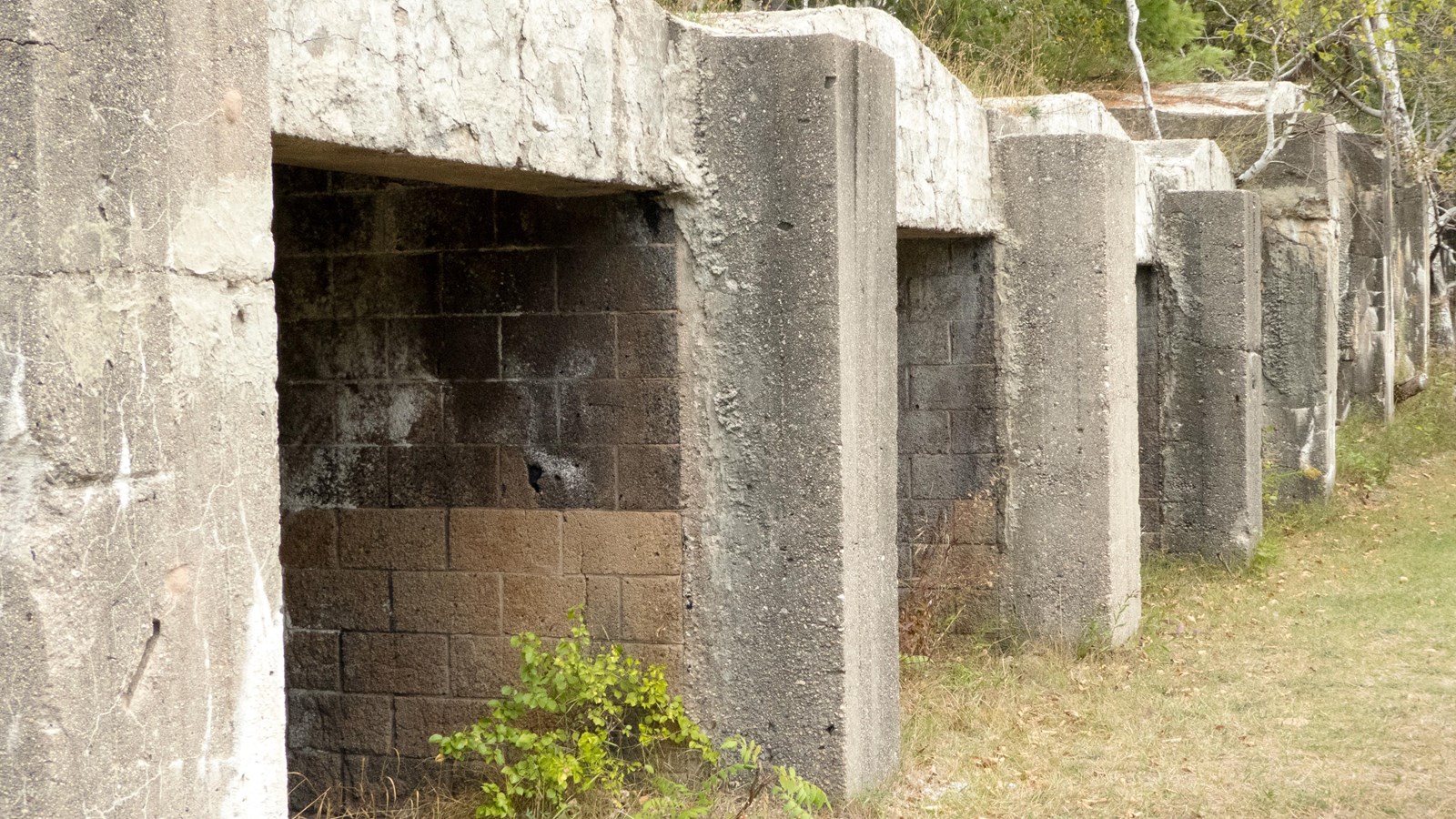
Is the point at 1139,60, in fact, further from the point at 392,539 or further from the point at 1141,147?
the point at 392,539

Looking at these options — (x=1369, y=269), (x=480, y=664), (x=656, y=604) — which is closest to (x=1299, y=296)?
(x=1369, y=269)

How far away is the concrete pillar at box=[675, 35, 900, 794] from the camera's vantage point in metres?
4.85

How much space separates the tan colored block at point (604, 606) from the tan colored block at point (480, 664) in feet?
0.91

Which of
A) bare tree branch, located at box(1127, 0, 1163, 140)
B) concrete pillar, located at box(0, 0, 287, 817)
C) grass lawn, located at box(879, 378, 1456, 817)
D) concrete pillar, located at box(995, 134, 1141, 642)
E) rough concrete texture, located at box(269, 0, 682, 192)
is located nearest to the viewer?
concrete pillar, located at box(0, 0, 287, 817)

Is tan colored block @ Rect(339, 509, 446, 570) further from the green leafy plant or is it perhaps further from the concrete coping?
the concrete coping

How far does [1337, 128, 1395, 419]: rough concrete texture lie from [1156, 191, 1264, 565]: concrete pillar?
5.89 metres

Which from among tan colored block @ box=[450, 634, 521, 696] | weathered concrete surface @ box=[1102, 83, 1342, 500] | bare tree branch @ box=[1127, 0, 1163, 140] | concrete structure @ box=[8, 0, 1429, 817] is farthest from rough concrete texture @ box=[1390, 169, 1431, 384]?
tan colored block @ box=[450, 634, 521, 696]

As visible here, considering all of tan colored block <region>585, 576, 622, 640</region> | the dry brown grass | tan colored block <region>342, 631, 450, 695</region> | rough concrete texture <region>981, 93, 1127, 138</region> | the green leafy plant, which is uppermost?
rough concrete texture <region>981, 93, 1127, 138</region>

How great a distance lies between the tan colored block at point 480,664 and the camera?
503cm

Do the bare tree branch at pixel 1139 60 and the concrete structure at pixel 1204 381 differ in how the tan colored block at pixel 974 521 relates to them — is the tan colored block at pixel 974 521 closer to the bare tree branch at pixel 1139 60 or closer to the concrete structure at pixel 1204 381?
the concrete structure at pixel 1204 381

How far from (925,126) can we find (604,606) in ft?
8.76

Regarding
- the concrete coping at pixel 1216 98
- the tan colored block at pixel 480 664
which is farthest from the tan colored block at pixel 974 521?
the concrete coping at pixel 1216 98

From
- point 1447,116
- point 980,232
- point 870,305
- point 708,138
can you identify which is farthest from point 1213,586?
point 1447,116

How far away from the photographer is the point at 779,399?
4910mm
